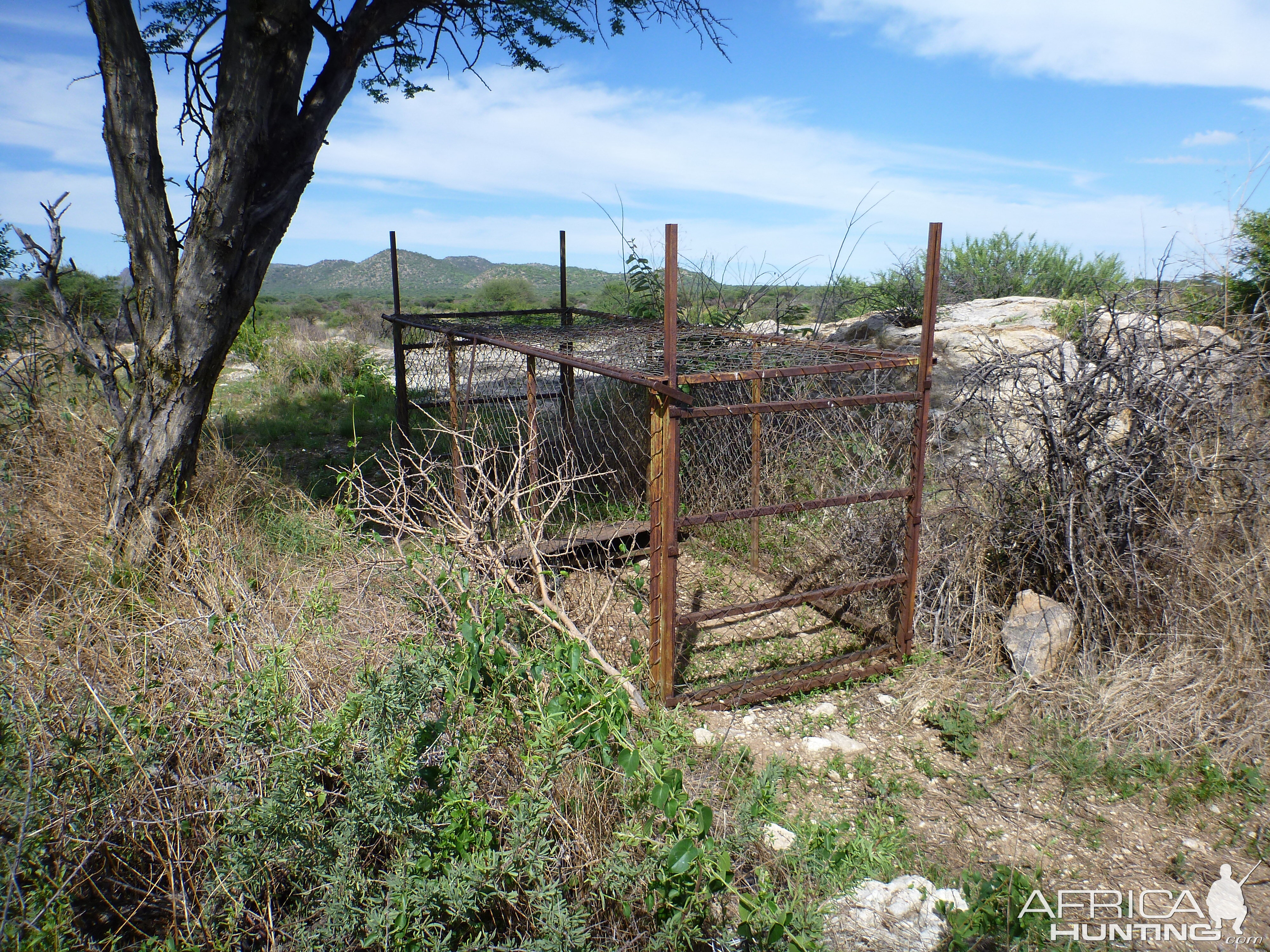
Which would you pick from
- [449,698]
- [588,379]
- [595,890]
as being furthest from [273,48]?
[595,890]

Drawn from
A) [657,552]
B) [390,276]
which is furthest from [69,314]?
[390,276]

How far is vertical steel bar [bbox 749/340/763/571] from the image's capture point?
16.1 feet

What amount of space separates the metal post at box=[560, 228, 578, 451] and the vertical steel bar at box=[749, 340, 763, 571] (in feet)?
5.09

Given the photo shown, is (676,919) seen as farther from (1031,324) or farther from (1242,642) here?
(1031,324)

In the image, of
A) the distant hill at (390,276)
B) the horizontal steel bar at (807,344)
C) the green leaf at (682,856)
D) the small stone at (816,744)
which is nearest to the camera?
the green leaf at (682,856)

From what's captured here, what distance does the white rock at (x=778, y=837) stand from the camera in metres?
2.86

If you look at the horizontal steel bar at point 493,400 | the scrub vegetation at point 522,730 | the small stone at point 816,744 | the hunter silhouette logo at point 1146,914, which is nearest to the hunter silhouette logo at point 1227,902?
the hunter silhouette logo at point 1146,914

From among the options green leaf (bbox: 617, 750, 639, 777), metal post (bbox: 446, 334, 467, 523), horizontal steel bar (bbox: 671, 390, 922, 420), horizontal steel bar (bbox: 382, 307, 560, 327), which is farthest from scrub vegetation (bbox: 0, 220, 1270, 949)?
horizontal steel bar (bbox: 382, 307, 560, 327)

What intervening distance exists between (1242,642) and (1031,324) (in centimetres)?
435

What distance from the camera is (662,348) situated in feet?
18.7

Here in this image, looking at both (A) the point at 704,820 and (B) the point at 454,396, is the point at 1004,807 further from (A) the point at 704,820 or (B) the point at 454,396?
(B) the point at 454,396

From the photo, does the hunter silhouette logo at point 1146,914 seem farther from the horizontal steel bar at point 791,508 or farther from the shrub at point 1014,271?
the shrub at point 1014,271

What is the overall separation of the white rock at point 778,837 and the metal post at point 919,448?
1717mm

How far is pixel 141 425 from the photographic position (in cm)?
527
